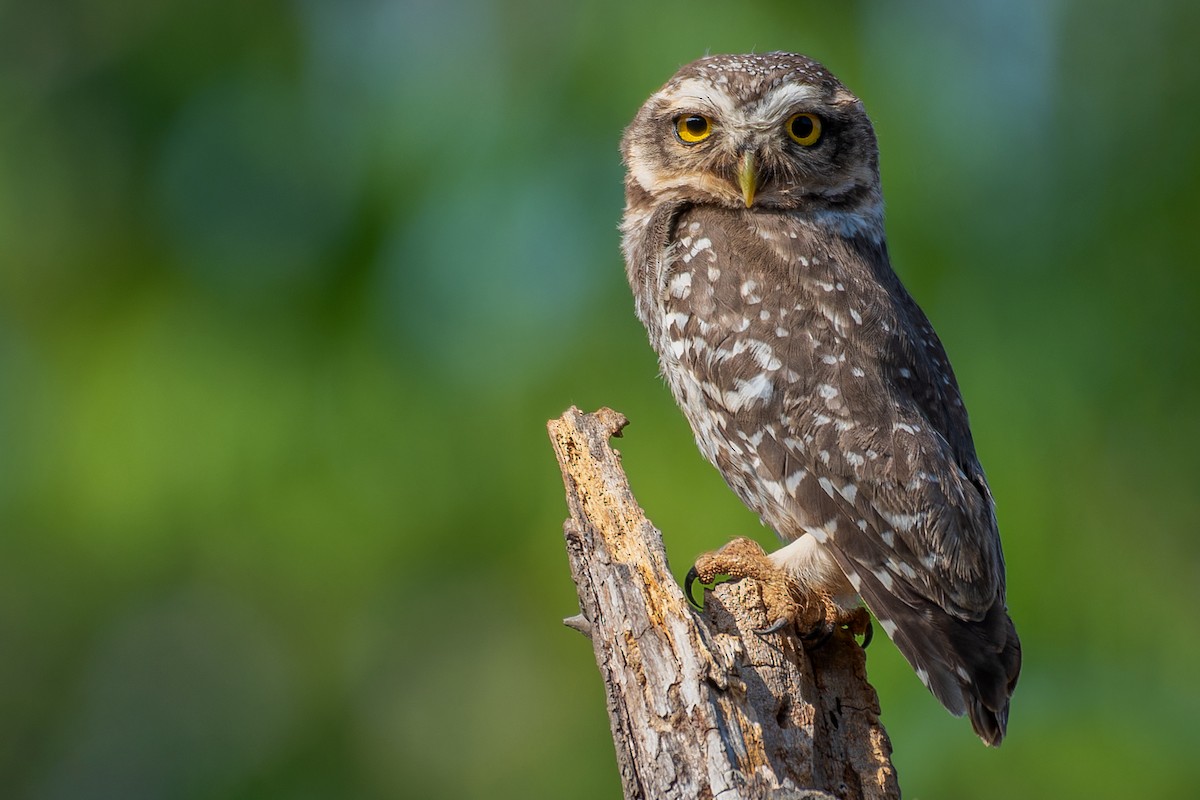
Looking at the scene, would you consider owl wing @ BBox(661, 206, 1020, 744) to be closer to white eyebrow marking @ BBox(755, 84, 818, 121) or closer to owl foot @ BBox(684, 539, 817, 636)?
owl foot @ BBox(684, 539, 817, 636)

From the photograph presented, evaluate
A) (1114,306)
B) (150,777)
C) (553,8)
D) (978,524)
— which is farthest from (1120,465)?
(150,777)

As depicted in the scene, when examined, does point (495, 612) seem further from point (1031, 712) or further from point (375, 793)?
point (1031, 712)

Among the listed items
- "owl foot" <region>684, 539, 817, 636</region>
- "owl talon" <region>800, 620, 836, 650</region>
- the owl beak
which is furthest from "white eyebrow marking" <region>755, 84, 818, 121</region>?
"owl talon" <region>800, 620, 836, 650</region>

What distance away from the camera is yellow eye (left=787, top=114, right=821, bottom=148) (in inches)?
152

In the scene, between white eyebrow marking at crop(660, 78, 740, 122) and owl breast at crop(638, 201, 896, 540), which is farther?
white eyebrow marking at crop(660, 78, 740, 122)

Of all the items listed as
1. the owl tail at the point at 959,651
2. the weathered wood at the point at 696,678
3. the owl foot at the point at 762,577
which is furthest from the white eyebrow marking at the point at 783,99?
the owl tail at the point at 959,651

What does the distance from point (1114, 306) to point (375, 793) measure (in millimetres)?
4543

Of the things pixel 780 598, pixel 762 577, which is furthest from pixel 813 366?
pixel 780 598

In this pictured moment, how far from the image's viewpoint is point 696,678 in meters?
2.48

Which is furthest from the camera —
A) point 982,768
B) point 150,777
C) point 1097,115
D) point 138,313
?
point 150,777

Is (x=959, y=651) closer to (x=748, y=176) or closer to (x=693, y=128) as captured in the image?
(x=748, y=176)

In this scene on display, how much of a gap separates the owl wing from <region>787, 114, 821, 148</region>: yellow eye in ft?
0.91

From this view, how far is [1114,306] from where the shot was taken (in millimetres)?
5949

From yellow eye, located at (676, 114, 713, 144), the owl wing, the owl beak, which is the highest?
yellow eye, located at (676, 114, 713, 144)
